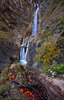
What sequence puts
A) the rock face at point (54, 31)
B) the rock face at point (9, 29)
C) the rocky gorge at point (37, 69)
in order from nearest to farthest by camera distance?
the rocky gorge at point (37, 69), the rock face at point (54, 31), the rock face at point (9, 29)

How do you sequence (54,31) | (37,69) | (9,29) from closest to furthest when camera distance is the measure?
1. (37,69)
2. (54,31)
3. (9,29)

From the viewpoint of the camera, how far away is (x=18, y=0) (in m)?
12.5

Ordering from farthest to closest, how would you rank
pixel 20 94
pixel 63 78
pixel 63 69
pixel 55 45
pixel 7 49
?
pixel 7 49 → pixel 55 45 → pixel 63 69 → pixel 63 78 → pixel 20 94

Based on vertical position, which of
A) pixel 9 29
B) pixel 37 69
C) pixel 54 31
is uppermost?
pixel 9 29

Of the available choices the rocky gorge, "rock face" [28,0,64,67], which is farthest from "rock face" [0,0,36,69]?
"rock face" [28,0,64,67]

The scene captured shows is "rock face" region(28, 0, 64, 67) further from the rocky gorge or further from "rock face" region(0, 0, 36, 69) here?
"rock face" region(0, 0, 36, 69)

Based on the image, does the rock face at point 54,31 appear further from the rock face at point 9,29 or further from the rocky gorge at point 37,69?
the rock face at point 9,29

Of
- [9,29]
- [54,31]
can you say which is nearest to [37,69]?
[54,31]

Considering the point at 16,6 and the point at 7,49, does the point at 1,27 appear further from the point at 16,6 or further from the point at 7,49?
the point at 16,6

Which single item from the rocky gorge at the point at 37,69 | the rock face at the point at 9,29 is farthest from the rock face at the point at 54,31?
Answer: the rock face at the point at 9,29

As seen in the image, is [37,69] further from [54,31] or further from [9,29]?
[9,29]

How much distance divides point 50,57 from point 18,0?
16.4 m

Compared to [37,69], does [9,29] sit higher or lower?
higher

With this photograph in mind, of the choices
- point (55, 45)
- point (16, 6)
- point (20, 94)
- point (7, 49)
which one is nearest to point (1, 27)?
point (7, 49)
